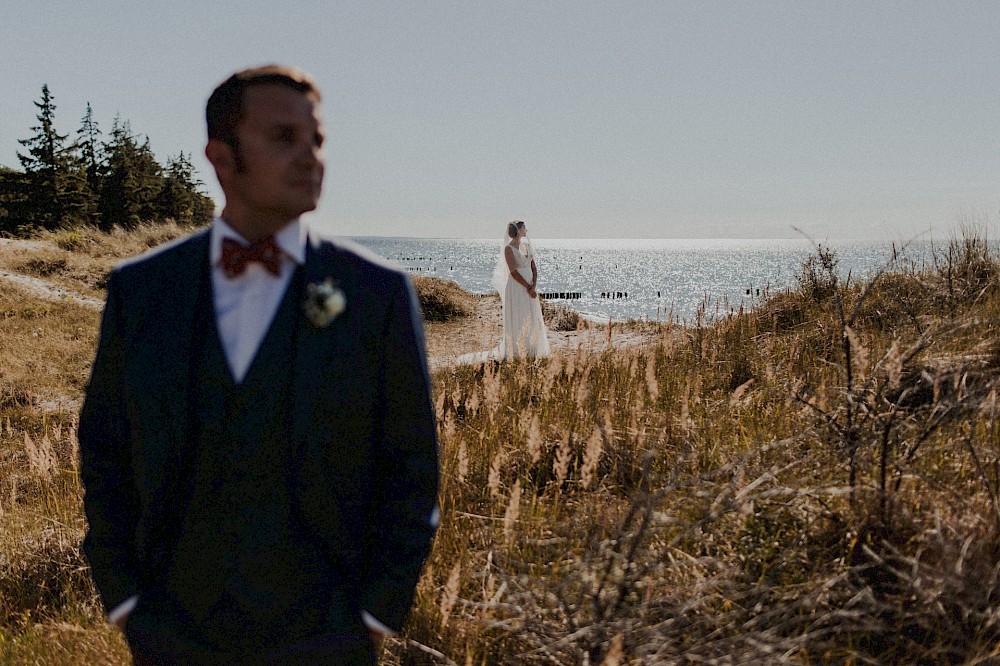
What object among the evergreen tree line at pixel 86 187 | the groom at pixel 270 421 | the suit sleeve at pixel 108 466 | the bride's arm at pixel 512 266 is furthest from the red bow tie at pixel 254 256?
the evergreen tree line at pixel 86 187

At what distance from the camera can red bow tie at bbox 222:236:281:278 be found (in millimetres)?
1420

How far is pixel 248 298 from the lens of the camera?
1.44 m

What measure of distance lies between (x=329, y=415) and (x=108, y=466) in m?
0.54

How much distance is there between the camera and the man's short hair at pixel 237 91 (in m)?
1.39

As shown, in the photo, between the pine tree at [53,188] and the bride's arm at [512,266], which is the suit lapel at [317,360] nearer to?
the bride's arm at [512,266]

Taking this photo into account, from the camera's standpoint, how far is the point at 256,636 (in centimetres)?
140

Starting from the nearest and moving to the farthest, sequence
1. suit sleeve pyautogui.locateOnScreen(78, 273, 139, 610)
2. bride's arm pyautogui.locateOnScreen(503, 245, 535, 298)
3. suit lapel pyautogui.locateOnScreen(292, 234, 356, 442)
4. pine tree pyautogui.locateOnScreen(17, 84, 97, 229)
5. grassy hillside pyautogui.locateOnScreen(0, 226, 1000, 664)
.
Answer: suit lapel pyautogui.locateOnScreen(292, 234, 356, 442) < suit sleeve pyautogui.locateOnScreen(78, 273, 139, 610) < grassy hillside pyautogui.locateOnScreen(0, 226, 1000, 664) < bride's arm pyautogui.locateOnScreen(503, 245, 535, 298) < pine tree pyautogui.locateOnScreen(17, 84, 97, 229)

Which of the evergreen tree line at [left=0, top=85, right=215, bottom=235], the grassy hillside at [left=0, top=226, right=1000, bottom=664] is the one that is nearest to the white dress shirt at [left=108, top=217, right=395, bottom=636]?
the grassy hillside at [left=0, top=226, right=1000, bottom=664]

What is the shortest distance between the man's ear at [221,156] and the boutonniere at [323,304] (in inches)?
11.8

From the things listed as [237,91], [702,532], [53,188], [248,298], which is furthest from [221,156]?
[53,188]

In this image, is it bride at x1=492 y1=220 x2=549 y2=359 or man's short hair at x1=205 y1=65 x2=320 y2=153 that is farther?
bride at x1=492 y1=220 x2=549 y2=359

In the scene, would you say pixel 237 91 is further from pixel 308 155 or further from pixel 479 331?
pixel 479 331

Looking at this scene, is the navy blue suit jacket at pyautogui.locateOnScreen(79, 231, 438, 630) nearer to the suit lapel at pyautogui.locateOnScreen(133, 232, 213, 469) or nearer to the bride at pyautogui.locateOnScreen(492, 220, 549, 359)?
the suit lapel at pyautogui.locateOnScreen(133, 232, 213, 469)

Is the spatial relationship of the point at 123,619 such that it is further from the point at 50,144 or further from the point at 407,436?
the point at 50,144
